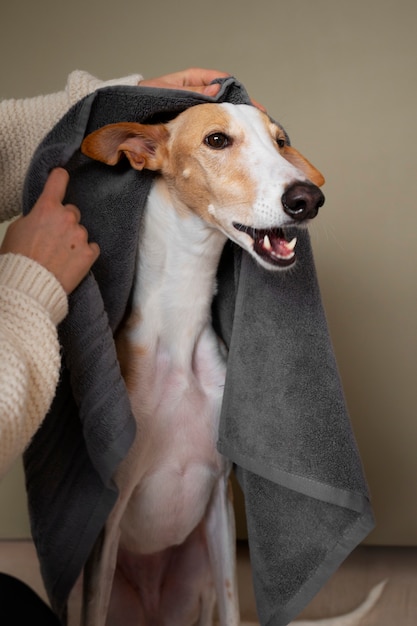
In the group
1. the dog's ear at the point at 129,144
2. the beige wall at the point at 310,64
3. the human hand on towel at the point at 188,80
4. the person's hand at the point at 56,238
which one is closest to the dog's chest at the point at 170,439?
the person's hand at the point at 56,238

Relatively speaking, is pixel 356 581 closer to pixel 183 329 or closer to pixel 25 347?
pixel 183 329

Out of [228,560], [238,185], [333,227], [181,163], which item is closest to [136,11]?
[333,227]

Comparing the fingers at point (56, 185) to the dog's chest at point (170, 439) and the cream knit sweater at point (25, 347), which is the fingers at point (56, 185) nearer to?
the cream knit sweater at point (25, 347)

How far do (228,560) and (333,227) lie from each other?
1.11m

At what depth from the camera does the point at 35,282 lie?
49.2 inches

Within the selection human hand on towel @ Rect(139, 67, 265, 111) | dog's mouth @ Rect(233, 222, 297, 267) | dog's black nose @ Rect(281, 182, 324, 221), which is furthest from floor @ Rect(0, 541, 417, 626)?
human hand on towel @ Rect(139, 67, 265, 111)

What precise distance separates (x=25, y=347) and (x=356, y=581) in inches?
60.7

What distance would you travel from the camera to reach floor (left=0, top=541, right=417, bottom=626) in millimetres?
2086

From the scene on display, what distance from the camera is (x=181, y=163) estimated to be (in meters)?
1.47

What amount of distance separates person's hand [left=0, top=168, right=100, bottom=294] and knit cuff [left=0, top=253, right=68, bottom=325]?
40mm

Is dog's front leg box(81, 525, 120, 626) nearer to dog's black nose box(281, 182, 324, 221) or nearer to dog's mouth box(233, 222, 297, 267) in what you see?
dog's mouth box(233, 222, 297, 267)

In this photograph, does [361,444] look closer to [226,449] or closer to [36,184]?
[226,449]

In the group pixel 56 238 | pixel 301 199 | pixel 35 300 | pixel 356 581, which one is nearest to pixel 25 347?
pixel 35 300

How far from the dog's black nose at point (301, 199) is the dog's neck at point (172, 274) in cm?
27
